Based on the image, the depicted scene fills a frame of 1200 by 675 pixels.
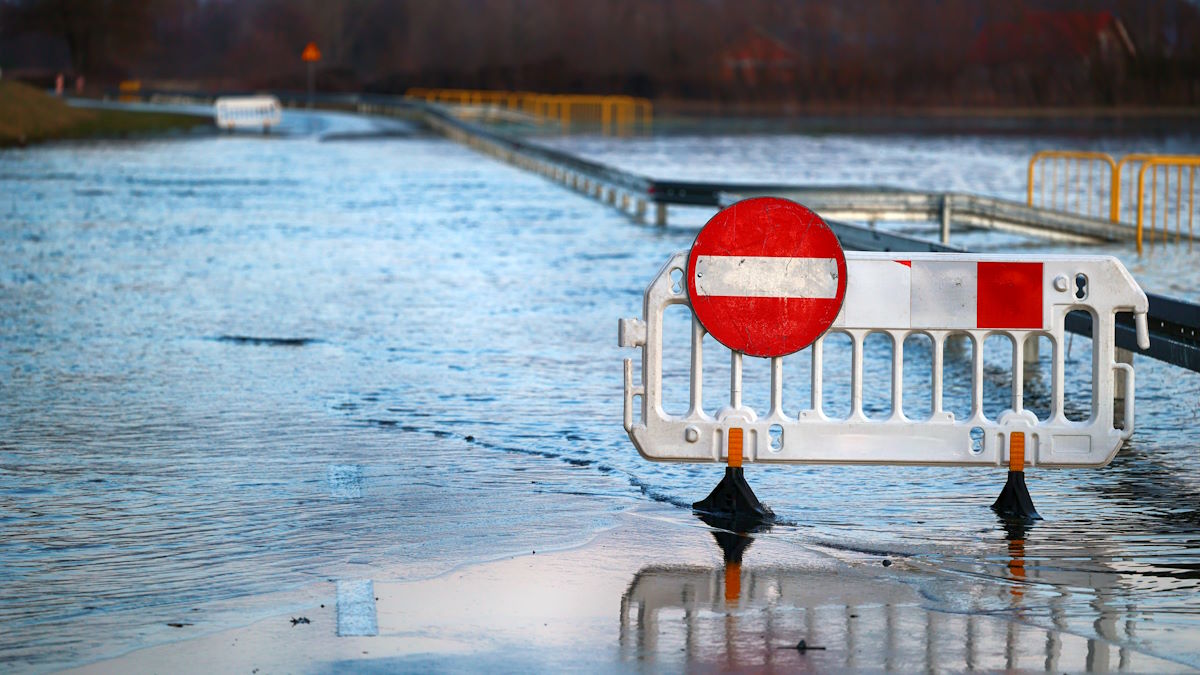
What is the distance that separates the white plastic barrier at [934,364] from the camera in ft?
26.3

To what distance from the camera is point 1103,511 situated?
8328 millimetres

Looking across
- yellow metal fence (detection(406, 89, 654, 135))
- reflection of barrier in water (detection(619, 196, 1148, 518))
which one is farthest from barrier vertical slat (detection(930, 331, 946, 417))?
yellow metal fence (detection(406, 89, 654, 135))

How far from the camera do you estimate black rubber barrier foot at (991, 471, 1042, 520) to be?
809 cm

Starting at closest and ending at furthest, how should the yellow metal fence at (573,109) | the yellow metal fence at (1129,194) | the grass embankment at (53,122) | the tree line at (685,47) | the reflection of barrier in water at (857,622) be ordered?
the reflection of barrier in water at (857,622) < the yellow metal fence at (1129,194) < the grass embankment at (53,122) < the yellow metal fence at (573,109) < the tree line at (685,47)

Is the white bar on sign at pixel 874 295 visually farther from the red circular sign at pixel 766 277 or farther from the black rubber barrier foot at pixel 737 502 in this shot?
the black rubber barrier foot at pixel 737 502

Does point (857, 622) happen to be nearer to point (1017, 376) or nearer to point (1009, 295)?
point (1017, 376)

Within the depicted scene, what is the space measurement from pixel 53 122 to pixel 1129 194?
40.8m

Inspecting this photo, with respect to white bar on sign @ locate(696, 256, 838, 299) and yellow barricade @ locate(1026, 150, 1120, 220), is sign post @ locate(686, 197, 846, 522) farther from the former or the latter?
yellow barricade @ locate(1026, 150, 1120, 220)

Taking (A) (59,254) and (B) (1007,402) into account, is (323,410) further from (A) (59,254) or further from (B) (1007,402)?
(A) (59,254)

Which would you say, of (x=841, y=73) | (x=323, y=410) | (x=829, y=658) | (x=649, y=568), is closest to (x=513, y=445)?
(x=323, y=410)

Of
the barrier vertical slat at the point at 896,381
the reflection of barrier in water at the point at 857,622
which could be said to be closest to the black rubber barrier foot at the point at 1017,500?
the barrier vertical slat at the point at 896,381

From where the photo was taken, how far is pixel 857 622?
6.37 m

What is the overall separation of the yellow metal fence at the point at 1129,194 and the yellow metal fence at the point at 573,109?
110 feet

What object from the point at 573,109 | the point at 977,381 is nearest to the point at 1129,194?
the point at 977,381
